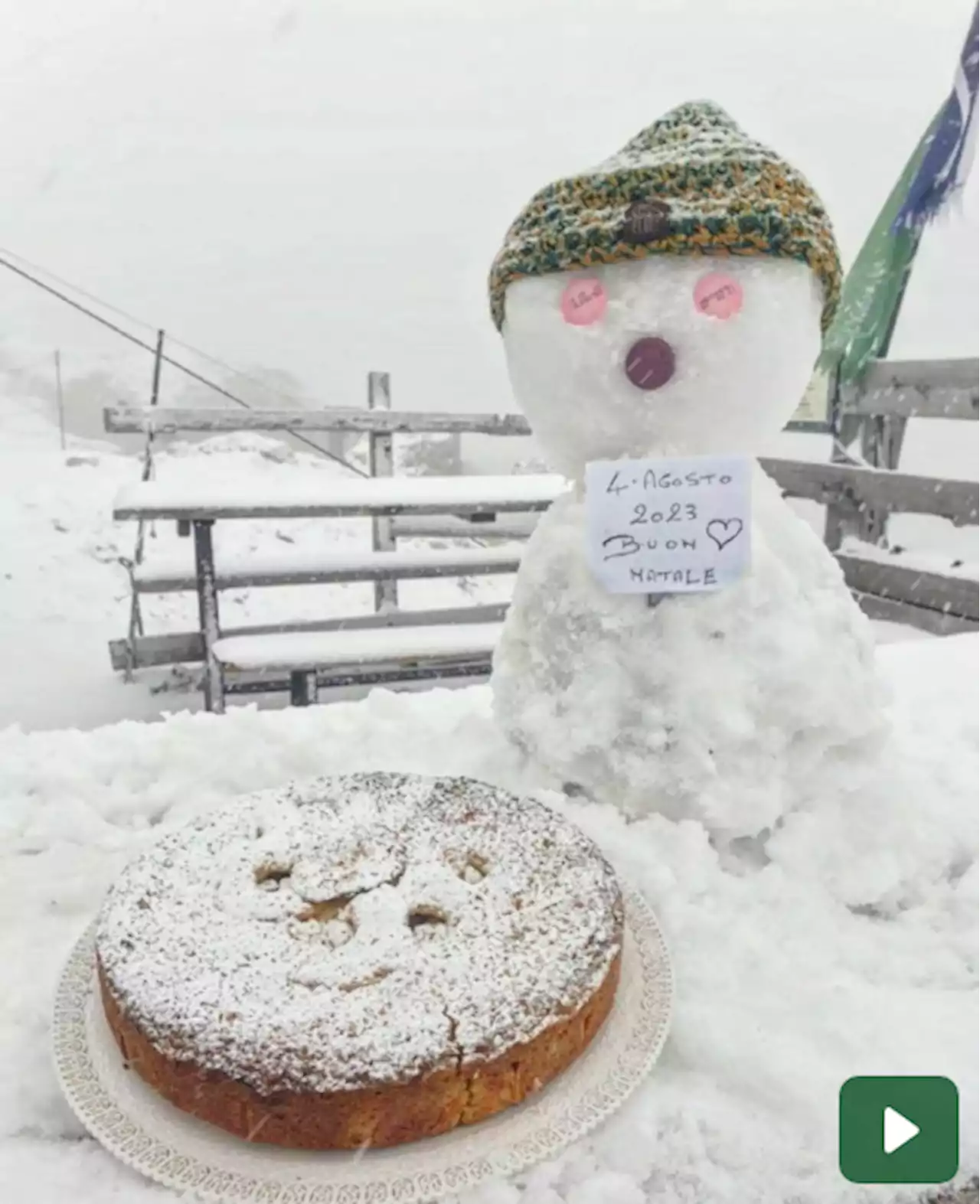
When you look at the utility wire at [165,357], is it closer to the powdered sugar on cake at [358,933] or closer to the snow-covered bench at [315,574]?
the snow-covered bench at [315,574]

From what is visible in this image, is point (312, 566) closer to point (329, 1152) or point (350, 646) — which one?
point (350, 646)

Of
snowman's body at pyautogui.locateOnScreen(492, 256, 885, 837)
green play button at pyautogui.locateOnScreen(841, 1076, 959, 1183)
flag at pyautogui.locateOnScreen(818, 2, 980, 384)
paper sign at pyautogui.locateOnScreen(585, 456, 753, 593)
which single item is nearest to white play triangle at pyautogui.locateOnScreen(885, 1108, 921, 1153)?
green play button at pyautogui.locateOnScreen(841, 1076, 959, 1183)

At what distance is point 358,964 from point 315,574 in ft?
7.19

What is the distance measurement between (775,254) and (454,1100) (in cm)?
72

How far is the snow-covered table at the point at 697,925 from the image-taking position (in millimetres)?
545

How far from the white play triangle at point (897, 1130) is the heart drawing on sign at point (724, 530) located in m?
0.47

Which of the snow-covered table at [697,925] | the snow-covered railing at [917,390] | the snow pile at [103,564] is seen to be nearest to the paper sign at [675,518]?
the snow-covered table at [697,925]

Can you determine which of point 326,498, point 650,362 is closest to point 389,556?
point 326,498

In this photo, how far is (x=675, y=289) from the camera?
2.73ft

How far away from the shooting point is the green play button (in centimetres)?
53

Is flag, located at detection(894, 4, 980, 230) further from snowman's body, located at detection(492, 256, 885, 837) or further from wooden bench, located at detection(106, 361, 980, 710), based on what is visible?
snowman's body, located at detection(492, 256, 885, 837)

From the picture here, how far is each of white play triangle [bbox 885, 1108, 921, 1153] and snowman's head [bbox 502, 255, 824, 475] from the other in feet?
1.84

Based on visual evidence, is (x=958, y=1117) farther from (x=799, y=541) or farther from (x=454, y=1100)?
(x=799, y=541)

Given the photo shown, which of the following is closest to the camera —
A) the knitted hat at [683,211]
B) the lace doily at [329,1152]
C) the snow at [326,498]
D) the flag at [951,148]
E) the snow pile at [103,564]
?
the lace doily at [329,1152]
